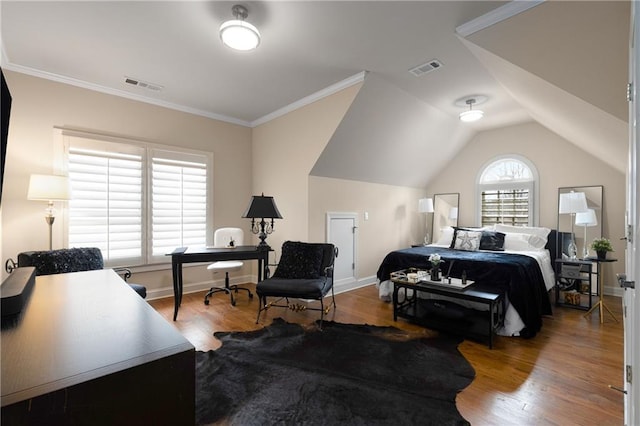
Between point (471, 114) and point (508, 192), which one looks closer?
point (471, 114)

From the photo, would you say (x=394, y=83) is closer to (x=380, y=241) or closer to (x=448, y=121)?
(x=448, y=121)

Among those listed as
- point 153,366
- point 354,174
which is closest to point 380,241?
point 354,174

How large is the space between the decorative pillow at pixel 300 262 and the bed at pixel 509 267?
3.57 feet

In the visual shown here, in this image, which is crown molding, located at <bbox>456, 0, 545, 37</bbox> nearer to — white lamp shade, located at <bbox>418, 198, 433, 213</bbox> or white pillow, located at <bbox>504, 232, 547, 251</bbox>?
white pillow, located at <bbox>504, 232, 547, 251</bbox>

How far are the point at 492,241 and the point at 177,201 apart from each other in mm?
4854

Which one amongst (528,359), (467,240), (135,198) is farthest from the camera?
(467,240)

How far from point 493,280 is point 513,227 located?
2181mm

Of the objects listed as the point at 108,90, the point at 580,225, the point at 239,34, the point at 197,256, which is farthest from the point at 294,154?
the point at 580,225

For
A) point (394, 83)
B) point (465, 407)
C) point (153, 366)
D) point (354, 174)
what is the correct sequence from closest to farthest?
1. point (153, 366)
2. point (465, 407)
3. point (394, 83)
4. point (354, 174)

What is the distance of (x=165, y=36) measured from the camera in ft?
8.55

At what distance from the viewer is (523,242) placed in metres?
4.45

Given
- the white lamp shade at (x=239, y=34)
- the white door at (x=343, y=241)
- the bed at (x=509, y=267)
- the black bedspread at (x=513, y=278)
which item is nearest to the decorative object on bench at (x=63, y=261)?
the white lamp shade at (x=239, y=34)

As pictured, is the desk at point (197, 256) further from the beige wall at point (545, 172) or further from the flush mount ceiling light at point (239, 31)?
the beige wall at point (545, 172)

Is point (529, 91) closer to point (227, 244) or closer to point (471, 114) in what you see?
point (471, 114)
